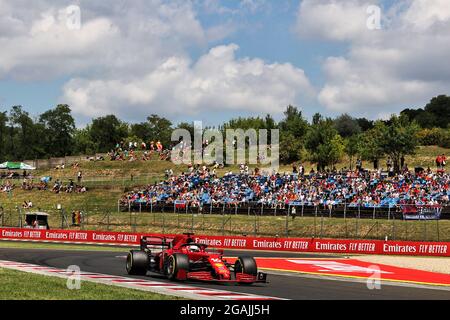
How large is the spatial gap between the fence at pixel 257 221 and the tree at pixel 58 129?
88628mm

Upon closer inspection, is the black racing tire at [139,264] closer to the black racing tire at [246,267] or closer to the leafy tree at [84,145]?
the black racing tire at [246,267]

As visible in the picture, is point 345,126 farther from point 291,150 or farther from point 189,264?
point 189,264

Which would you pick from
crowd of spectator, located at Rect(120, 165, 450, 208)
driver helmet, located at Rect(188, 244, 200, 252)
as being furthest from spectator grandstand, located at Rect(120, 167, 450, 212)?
driver helmet, located at Rect(188, 244, 200, 252)

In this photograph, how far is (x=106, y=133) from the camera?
162 meters

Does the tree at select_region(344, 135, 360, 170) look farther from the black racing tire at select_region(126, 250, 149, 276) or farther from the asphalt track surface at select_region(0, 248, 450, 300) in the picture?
the black racing tire at select_region(126, 250, 149, 276)

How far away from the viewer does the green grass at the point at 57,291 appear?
1378cm

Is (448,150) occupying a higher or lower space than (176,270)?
higher

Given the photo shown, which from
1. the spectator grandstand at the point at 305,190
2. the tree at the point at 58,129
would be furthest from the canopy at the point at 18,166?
the tree at the point at 58,129

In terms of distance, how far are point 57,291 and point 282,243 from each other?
25.9m

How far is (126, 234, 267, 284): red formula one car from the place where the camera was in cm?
1903

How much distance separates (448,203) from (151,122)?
139 meters
